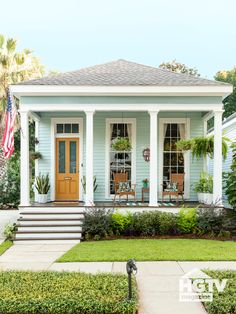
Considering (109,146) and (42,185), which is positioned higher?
(109,146)

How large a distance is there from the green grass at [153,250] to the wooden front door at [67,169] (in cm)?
372

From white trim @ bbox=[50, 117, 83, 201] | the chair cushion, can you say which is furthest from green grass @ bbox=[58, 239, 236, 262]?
white trim @ bbox=[50, 117, 83, 201]

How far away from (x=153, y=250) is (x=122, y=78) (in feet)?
18.9

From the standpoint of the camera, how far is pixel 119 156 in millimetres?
12805

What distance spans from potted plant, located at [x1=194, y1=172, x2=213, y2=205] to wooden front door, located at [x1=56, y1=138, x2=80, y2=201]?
419cm

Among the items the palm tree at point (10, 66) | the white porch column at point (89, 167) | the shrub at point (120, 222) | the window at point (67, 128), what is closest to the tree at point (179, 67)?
the palm tree at point (10, 66)

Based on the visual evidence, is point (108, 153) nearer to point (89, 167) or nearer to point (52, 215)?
point (89, 167)

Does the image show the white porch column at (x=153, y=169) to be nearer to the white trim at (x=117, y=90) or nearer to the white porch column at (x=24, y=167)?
the white trim at (x=117, y=90)

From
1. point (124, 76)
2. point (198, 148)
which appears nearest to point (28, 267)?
point (198, 148)

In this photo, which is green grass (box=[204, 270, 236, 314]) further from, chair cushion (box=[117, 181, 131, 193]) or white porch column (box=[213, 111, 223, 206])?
chair cushion (box=[117, 181, 131, 193])

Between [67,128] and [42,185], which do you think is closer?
[42,185]

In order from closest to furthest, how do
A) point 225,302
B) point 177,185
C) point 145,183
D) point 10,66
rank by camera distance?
point 225,302, point 177,185, point 145,183, point 10,66

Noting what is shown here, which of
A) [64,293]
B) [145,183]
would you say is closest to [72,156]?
[145,183]

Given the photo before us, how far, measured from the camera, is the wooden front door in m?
12.7
